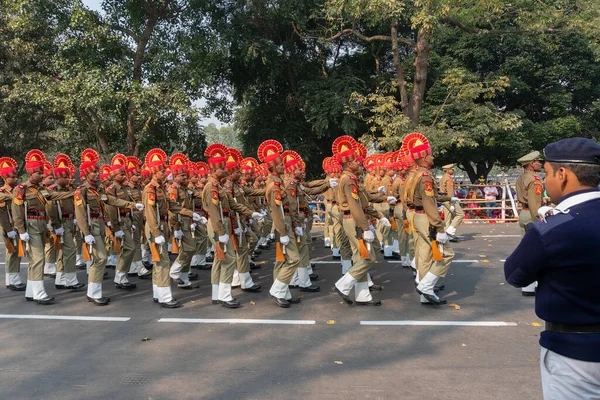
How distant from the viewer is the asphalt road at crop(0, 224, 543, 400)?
14.2 feet

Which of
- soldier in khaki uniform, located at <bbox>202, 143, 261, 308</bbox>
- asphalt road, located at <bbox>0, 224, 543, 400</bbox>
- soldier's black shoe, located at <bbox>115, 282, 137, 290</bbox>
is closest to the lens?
asphalt road, located at <bbox>0, 224, 543, 400</bbox>

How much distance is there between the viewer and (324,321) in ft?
20.7

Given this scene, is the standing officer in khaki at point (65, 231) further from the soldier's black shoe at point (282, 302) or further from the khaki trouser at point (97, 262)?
the soldier's black shoe at point (282, 302)

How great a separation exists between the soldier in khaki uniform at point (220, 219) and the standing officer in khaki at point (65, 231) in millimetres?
2726

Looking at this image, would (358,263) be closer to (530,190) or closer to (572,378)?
(530,190)

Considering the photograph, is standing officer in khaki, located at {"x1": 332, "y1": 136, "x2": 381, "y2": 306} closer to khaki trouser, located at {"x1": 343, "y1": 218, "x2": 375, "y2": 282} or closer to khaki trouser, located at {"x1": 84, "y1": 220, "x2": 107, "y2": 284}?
khaki trouser, located at {"x1": 343, "y1": 218, "x2": 375, "y2": 282}

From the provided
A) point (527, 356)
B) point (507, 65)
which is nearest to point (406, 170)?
point (527, 356)

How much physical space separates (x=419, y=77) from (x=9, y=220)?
14257 millimetres

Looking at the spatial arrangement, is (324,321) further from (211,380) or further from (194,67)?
(194,67)

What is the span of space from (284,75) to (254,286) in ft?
47.3

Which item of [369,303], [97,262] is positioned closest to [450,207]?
[369,303]

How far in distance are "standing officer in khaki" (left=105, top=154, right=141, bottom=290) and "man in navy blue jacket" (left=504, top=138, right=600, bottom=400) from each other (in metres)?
7.37

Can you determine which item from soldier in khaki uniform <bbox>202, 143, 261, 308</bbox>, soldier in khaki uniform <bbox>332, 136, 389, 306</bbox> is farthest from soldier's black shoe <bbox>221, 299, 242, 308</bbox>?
soldier in khaki uniform <bbox>332, 136, 389, 306</bbox>

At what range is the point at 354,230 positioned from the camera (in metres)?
7.28
